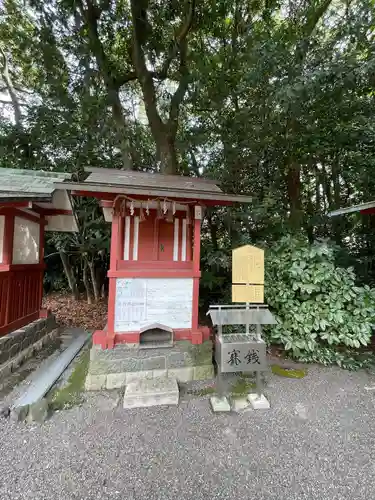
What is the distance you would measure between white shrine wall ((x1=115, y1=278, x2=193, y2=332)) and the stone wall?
1.72 meters

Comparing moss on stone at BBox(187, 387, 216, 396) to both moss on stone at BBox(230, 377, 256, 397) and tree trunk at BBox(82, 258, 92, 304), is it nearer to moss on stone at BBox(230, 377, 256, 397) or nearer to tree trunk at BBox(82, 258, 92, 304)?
moss on stone at BBox(230, 377, 256, 397)

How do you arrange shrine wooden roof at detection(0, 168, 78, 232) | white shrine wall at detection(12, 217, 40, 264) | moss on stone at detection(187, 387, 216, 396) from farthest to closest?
white shrine wall at detection(12, 217, 40, 264), shrine wooden roof at detection(0, 168, 78, 232), moss on stone at detection(187, 387, 216, 396)

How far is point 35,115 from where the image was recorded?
6832 mm

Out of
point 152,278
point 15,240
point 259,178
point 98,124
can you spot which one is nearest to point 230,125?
point 259,178

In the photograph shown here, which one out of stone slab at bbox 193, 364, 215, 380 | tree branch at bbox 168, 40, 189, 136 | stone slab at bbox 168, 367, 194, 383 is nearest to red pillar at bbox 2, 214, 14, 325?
stone slab at bbox 168, 367, 194, 383

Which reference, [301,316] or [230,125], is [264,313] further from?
[230,125]

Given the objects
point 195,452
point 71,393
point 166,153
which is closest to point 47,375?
point 71,393

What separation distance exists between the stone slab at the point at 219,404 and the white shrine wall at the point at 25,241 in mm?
3976

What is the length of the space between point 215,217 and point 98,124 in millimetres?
4300

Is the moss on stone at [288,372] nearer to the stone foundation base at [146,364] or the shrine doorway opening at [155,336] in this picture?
the stone foundation base at [146,364]

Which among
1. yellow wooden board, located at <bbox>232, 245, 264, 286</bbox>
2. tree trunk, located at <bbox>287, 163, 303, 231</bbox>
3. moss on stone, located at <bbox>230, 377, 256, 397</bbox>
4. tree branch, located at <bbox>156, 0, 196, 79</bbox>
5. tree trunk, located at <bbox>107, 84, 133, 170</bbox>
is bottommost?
moss on stone, located at <bbox>230, 377, 256, 397</bbox>

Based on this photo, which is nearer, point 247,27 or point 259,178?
point 247,27

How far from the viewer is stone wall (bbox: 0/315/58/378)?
3.61m

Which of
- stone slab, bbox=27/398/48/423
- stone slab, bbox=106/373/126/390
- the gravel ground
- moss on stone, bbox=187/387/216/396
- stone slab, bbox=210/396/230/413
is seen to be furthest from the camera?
stone slab, bbox=106/373/126/390
